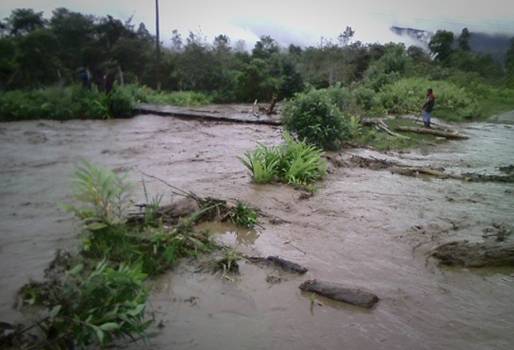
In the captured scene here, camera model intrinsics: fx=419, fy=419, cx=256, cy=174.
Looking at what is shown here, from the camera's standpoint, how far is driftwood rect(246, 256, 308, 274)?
4.72 meters

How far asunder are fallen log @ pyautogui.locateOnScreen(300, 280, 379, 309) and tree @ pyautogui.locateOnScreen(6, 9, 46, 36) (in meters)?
16.4

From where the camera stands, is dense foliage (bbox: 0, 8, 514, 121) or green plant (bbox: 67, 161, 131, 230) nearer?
green plant (bbox: 67, 161, 131, 230)

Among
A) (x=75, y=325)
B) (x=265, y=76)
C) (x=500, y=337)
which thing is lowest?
(x=500, y=337)

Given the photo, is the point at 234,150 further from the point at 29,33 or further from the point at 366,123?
the point at 29,33

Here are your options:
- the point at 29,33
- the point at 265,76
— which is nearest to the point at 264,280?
the point at 29,33

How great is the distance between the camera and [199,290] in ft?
13.9

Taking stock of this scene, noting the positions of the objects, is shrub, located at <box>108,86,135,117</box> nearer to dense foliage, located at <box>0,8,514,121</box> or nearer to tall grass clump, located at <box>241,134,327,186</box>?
dense foliage, located at <box>0,8,514,121</box>

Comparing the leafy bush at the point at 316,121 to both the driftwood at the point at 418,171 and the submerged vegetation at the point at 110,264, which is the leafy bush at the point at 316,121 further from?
the submerged vegetation at the point at 110,264

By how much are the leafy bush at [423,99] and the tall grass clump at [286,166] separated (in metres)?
14.0

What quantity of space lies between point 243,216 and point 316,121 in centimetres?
664

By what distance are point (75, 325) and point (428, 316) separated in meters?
3.06

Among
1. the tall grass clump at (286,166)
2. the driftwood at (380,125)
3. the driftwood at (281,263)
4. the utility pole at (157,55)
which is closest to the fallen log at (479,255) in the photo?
the driftwood at (281,263)

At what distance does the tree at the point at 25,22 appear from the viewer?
1650cm

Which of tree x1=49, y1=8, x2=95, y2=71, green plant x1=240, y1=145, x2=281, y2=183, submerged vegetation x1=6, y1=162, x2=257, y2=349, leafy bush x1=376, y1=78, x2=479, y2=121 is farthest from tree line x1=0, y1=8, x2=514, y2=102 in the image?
submerged vegetation x1=6, y1=162, x2=257, y2=349
